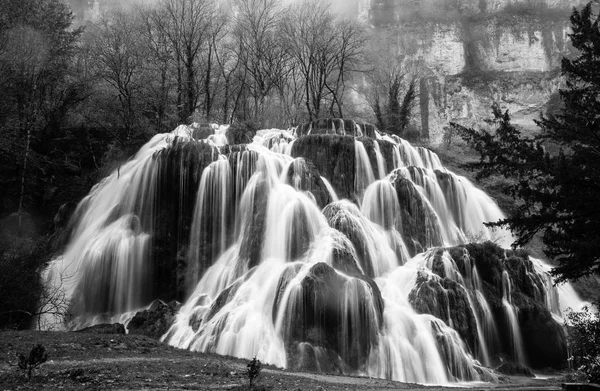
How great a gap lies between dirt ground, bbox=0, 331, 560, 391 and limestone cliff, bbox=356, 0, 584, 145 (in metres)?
50.9

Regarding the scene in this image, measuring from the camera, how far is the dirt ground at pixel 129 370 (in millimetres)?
7781

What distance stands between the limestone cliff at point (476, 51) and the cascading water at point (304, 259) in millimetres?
36133

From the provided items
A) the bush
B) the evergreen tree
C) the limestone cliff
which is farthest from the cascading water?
the limestone cliff

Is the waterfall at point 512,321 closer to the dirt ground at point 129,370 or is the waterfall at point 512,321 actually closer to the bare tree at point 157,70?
the dirt ground at point 129,370

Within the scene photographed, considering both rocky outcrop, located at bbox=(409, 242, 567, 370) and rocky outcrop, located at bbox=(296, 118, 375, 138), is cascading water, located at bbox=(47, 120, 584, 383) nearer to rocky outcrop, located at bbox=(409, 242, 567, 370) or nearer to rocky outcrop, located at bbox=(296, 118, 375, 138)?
rocky outcrop, located at bbox=(409, 242, 567, 370)

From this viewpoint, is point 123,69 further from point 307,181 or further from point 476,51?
point 476,51

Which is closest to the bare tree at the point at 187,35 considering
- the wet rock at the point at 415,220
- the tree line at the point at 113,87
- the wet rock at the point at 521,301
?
the tree line at the point at 113,87

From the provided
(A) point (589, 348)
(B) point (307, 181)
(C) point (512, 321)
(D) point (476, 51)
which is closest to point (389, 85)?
(D) point (476, 51)

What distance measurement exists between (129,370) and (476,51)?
66586 mm

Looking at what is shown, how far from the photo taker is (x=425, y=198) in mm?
24422

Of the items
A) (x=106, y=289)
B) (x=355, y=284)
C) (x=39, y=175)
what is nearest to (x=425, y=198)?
(x=355, y=284)

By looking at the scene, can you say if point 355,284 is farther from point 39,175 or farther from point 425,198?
point 39,175

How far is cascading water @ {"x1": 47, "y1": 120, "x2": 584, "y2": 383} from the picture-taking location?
15.0 m

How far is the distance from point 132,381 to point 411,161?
2255 cm
